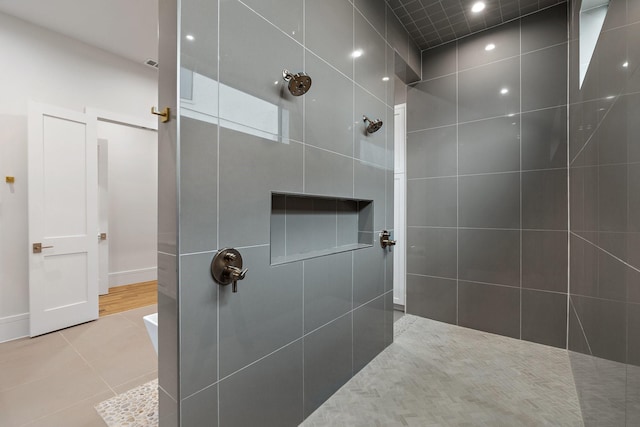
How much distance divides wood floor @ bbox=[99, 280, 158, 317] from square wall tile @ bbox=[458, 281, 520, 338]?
11.6 feet

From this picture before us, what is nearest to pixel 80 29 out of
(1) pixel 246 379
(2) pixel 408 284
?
(1) pixel 246 379

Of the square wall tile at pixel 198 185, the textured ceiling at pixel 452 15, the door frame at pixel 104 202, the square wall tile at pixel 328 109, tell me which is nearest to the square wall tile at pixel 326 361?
the square wall tile at pixel 198 185

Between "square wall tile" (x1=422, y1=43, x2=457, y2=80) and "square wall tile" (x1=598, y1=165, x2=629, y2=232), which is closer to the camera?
"square wall tile" (x1=598, y1=165, x2=629, y2=232)

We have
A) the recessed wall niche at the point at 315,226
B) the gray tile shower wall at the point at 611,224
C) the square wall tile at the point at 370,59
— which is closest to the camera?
the gray tile shower wall at the point at 611,224

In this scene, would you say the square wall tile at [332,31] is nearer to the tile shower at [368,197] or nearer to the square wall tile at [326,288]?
the tile shower at [368,197]

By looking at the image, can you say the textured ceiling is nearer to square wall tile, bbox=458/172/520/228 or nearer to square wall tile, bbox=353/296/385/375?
square wall tile, bbox=458/172/520/228

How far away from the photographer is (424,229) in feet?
9.52

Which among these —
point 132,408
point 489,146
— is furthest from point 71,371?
point 489,146

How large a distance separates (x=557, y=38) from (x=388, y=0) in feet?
4.60

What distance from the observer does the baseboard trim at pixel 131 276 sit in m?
4.07

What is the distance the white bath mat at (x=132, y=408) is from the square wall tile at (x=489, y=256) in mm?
2611

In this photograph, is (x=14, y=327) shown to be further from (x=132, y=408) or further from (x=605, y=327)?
(x=605, y=327)

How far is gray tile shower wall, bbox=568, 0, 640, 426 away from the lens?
78 centimetres

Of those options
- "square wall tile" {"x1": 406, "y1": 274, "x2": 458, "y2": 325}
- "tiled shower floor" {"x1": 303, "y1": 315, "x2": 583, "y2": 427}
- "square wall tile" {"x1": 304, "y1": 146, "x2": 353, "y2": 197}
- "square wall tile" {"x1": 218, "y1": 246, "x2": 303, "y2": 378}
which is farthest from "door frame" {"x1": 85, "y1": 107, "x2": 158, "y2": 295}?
"square wall tile" {"x1": 406, "y1": 274, "x2": 458, "y2": 325}
